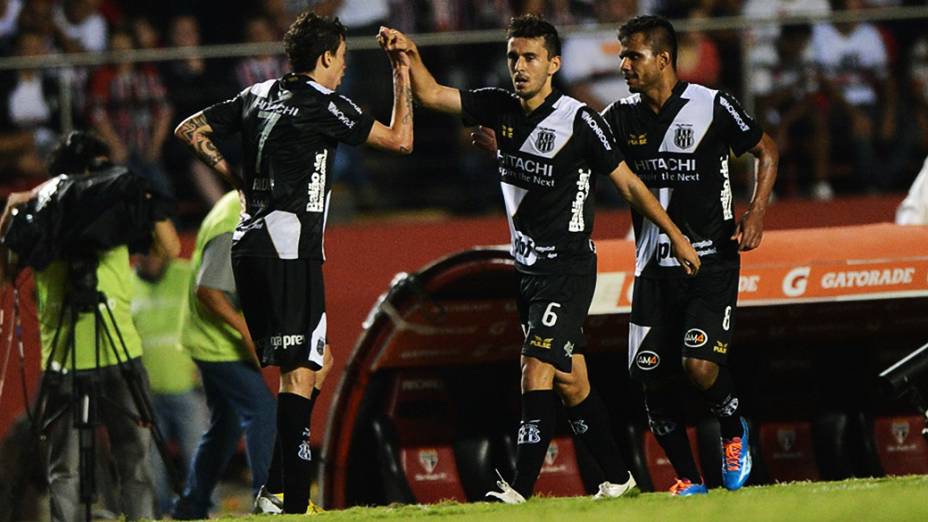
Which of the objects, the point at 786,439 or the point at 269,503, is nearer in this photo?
the point at 269,503

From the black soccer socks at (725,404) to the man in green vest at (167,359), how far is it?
4.45 metres

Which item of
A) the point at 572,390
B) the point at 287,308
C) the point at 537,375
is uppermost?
the point at 287,308

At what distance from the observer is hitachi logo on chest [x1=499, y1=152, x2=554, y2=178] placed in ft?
25.0

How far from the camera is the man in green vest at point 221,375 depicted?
9.12m

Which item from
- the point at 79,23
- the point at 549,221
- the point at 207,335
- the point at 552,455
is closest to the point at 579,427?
the point at 549,221

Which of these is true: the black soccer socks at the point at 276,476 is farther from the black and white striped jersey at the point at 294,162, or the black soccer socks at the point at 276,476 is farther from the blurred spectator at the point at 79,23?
the blurred spectator at the point at 79,23

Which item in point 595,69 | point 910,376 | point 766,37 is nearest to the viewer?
point 910,376

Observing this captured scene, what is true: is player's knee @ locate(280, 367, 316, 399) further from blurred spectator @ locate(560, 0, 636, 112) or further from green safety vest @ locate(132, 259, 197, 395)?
blurred spectator @ locate(560, 0, 636, 112)

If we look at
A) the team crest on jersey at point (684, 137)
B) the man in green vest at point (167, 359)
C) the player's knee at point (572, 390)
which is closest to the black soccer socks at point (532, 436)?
the player's knee at point (572, 390)

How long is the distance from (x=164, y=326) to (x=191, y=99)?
1.73m

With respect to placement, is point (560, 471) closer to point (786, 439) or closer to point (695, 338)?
point (786, 439)

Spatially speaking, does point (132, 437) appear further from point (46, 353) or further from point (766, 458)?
point (766, 458)

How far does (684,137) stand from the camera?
26.1ft

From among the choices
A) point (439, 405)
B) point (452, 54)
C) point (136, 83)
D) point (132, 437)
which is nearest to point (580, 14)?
point (452, 54)
